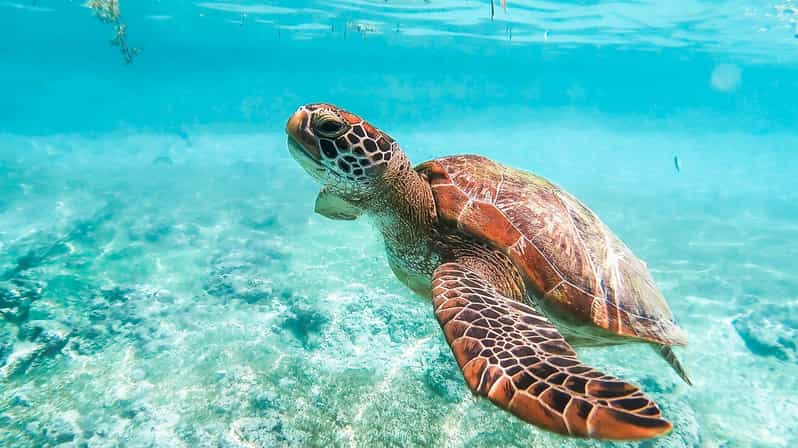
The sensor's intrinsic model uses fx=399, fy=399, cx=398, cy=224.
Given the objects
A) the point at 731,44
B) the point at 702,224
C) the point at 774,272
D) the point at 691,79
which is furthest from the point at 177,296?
the point at 691,79

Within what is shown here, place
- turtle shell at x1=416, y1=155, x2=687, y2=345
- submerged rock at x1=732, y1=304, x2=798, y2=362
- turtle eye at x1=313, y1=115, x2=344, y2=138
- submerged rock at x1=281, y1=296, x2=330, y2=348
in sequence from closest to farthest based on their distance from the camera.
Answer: turtle eye at x1=313, y1=115, x2=344, y2=138 → turtle shell at x1=416, y1=155, x2=687, y2=345 → submerged rock at x1=281, y1=296, x2=330, y2=348 → submerged rock at x1=732, y1=304, x2=798, y2=362

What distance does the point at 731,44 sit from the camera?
27875mm

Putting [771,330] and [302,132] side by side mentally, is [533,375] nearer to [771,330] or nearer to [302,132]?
[302,132]

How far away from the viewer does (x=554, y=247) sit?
259 centimetres

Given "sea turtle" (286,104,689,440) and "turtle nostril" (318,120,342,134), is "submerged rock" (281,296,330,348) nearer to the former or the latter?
"sea turtle" (286,104,689,440)

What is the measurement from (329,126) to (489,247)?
1284mm

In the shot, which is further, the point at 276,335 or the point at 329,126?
the point at 276,335

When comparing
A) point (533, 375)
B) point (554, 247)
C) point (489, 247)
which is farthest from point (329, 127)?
point (533, 375)

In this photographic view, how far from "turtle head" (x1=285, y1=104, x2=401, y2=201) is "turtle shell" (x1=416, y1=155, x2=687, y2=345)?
1.82ft

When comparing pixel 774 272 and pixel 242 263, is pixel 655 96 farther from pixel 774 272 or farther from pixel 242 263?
pixel 242 263

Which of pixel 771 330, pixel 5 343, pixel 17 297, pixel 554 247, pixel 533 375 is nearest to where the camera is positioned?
pixel 533 375

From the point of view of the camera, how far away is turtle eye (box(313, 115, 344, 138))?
2357mm

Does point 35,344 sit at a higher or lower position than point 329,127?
lower

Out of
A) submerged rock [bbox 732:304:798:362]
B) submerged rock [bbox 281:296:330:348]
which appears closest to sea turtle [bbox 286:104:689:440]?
submerged rock [bbox 281:296:330:348]
